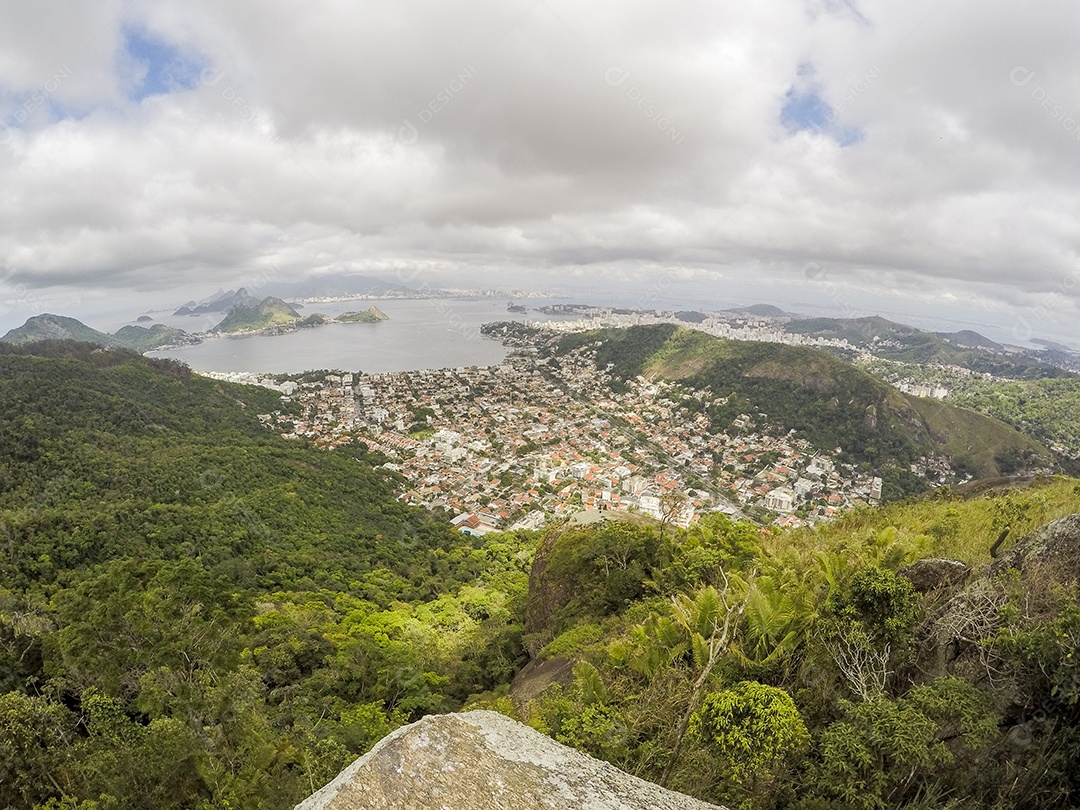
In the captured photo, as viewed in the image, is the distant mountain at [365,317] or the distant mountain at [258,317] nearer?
the distant mountain at [258,317]

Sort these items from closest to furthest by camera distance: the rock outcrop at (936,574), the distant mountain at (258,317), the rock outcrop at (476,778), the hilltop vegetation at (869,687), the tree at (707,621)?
1. the rock outcrop at (476,778)
2. the hilltop vegetation at (869,687)
3. the rock outcrop at (936,574)
4. the tree at (707,621)
5. the distant mountain at (258,317)

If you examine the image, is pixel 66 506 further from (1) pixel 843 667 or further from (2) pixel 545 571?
(1) pixel 843 667

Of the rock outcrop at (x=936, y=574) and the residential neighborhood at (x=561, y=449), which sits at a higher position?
the rock outcrop at (x=936, y=574)

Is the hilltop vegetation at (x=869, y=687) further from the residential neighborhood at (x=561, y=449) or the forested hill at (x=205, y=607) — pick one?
the residential neighborhood at (x=561, y=449)

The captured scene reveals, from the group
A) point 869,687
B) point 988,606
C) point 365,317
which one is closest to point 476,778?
point 869,687

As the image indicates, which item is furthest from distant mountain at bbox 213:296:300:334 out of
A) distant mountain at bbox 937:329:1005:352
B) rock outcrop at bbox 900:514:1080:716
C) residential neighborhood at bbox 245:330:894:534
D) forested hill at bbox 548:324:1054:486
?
distant mountain at bbox 937:329:1005:352

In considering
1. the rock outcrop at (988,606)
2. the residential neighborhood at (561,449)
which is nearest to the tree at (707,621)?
the rock outcrop at (988,606)

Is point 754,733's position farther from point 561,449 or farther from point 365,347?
point 365,347
